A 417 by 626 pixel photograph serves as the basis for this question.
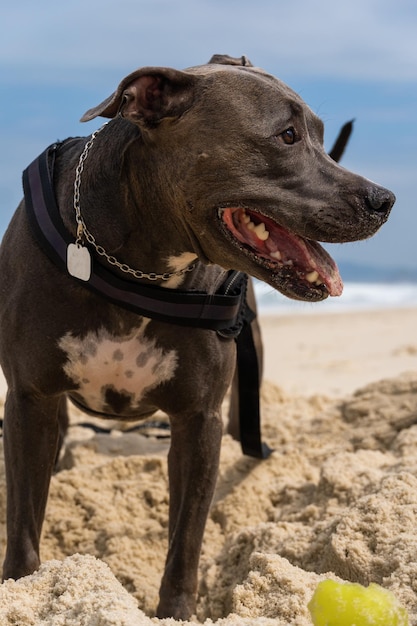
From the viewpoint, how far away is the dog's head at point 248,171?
3033 millimetres

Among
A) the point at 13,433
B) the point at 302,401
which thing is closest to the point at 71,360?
the point at 13,433

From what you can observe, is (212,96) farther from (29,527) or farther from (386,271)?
(386,271)

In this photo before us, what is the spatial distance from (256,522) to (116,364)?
4.26ft

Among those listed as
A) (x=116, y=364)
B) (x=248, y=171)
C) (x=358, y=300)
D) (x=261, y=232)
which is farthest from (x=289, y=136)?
(x=358, y=300)

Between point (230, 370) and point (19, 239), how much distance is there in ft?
2.81

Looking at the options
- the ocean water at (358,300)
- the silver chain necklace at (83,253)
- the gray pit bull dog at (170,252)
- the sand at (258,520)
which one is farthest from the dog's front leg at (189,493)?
the ocean water at (358,300)

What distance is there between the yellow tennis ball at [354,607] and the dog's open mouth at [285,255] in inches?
38.7

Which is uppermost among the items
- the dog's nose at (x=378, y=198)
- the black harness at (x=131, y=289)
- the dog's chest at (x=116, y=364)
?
the dog's nose at (x=378, y=198)

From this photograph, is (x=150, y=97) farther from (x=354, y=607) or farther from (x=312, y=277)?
(x=354, y=607)

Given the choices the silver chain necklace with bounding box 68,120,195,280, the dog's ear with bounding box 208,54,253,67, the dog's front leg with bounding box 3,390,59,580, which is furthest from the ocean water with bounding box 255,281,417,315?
the silver chain necklace with bounding box 68,120,195,280

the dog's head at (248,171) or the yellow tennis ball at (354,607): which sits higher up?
the dog's head at (248,171)

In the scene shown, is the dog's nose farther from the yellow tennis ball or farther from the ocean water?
the ocean water

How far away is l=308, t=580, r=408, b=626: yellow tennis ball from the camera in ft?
7.51

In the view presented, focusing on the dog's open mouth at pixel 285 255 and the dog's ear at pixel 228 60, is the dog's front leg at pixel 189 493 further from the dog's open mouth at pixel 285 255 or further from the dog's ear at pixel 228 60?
the dog's ear at pixel 228 60
